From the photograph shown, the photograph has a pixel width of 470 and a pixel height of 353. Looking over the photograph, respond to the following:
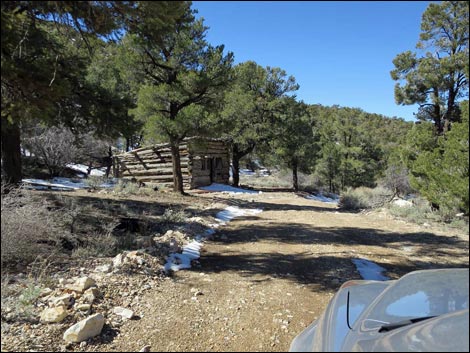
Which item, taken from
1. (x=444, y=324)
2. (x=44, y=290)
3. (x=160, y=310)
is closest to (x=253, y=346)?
(x=160, y=310)

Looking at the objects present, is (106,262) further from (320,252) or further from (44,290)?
(320,252)

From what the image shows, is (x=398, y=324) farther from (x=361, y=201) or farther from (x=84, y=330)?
(x=361, y=201)

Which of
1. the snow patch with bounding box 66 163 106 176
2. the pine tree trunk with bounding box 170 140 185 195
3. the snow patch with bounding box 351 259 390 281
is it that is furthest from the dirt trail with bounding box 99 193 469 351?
the snow patch with bounding box 66 163 106 176

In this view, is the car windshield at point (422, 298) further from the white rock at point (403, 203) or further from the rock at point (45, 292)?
the white rock at point (403, 203)

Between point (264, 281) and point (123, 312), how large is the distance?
229cm

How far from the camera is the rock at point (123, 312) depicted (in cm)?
391

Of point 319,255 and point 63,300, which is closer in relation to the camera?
point 63,300

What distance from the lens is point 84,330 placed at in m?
3.38

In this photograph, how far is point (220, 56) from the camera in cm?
1429

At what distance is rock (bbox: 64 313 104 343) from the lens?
3332 millimetres

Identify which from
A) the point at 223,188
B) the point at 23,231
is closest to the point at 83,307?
the point at 23,231

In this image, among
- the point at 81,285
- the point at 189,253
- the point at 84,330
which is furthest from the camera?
the point at 189,253

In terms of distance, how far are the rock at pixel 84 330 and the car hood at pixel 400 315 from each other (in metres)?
2.19

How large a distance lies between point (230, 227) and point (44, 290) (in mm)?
6419
